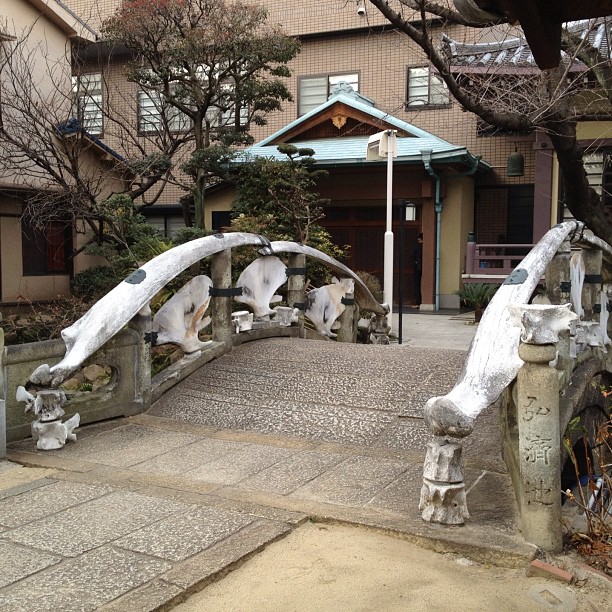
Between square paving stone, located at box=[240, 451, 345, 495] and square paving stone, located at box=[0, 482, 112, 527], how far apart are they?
861 millimetres

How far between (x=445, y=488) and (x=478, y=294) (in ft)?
41.0

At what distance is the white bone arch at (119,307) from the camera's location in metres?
4.63

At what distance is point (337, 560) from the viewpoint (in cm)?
307

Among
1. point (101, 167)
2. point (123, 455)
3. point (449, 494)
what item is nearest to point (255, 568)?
point (449, 494)

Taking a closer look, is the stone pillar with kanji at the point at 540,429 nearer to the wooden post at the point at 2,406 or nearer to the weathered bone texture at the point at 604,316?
the wooden post at the point at 2,406

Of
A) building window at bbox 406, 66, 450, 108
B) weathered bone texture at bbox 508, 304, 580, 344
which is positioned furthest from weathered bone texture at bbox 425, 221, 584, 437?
building window at bbox 406, 66, 450, 108

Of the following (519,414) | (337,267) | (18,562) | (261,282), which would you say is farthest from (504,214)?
(18,562)

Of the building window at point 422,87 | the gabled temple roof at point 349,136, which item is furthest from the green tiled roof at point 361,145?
the building window at point 422,87

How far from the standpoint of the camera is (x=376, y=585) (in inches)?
113

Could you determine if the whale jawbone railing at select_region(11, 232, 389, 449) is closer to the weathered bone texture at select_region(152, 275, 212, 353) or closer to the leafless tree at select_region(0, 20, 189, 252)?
the weathered bone texture at select_region(152, 275, 212, 353)

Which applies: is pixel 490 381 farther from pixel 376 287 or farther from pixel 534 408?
pixel 376 287

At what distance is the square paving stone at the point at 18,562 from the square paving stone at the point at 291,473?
4.03ft

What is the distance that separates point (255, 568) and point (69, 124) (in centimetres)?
1177

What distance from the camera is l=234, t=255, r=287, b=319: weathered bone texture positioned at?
7398mm
